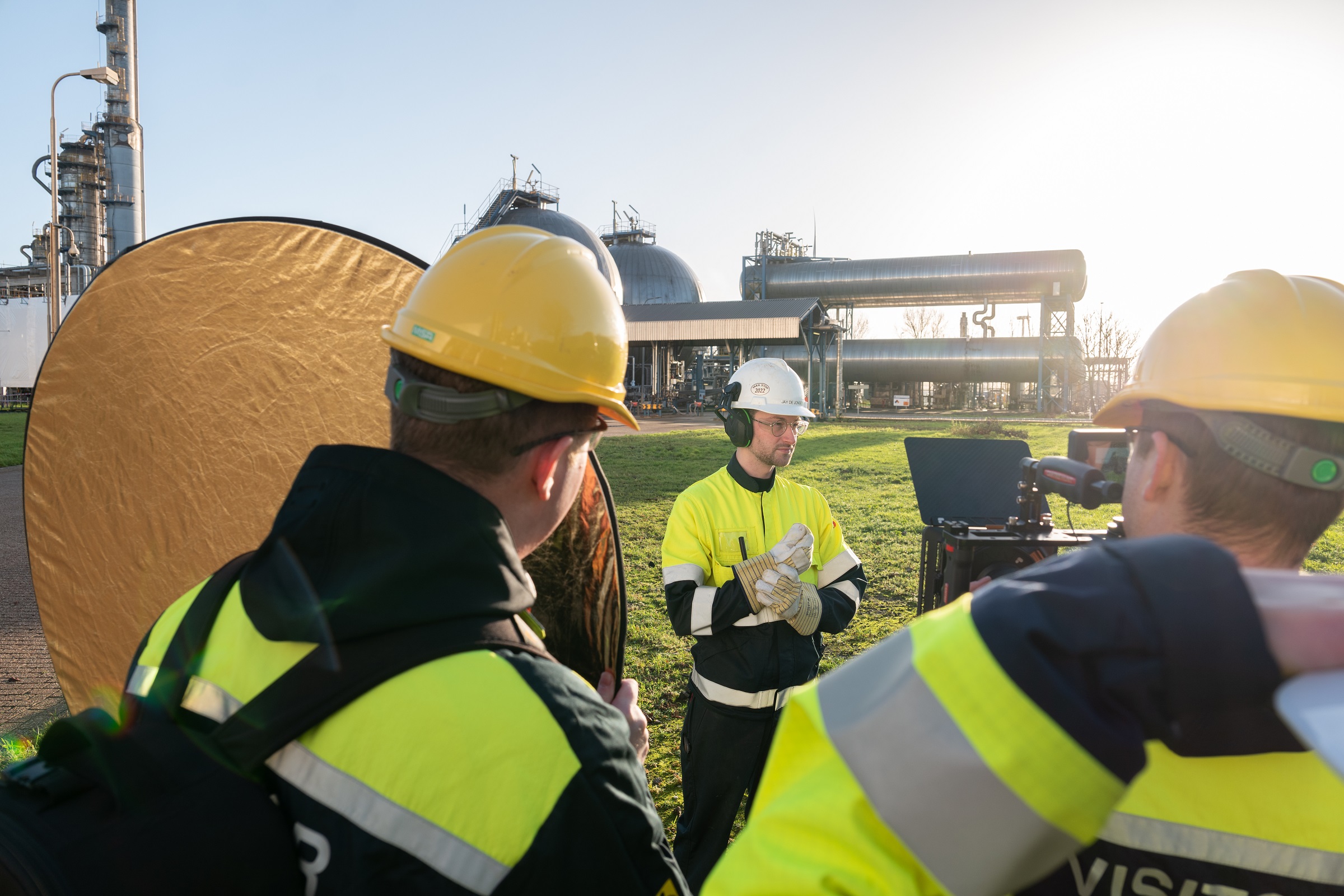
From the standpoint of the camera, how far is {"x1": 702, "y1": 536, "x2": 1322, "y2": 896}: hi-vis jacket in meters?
0.57

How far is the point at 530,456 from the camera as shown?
1.34 m

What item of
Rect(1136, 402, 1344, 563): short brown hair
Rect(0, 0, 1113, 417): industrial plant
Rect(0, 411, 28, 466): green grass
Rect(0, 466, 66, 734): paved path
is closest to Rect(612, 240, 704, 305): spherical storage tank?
Rect(0, 0, 1113, 417): industrial plant

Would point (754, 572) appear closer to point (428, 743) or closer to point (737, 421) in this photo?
point (737, 421)

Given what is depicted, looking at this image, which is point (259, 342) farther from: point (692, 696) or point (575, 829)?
point (692, 696)

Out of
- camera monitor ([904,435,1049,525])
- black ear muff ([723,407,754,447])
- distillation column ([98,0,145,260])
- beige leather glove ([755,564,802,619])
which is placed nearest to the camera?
camera monitor ([904,435,1049,525])

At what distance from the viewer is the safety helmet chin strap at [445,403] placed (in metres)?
1.26

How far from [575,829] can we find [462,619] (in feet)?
1.03

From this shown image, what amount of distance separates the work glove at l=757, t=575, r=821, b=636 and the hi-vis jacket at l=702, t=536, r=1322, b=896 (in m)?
2.41

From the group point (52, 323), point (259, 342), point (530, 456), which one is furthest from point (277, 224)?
point (52, 323)

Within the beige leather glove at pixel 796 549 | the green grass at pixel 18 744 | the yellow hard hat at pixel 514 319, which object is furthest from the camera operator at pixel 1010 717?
the green grass at pixel 18 744

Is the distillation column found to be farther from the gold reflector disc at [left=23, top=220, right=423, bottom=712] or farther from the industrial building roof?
the industrial building roof

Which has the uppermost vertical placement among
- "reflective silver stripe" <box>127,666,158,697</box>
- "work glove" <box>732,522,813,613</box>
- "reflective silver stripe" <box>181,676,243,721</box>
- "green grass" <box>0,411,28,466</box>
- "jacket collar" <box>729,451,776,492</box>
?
"jacket collar" <box>729,451,776,492</box>

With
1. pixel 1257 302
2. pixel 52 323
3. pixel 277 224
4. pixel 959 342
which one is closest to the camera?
pixel 1257 302

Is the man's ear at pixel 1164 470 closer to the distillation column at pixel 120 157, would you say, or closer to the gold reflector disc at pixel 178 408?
the gold reflector disc at pixel 178 408
